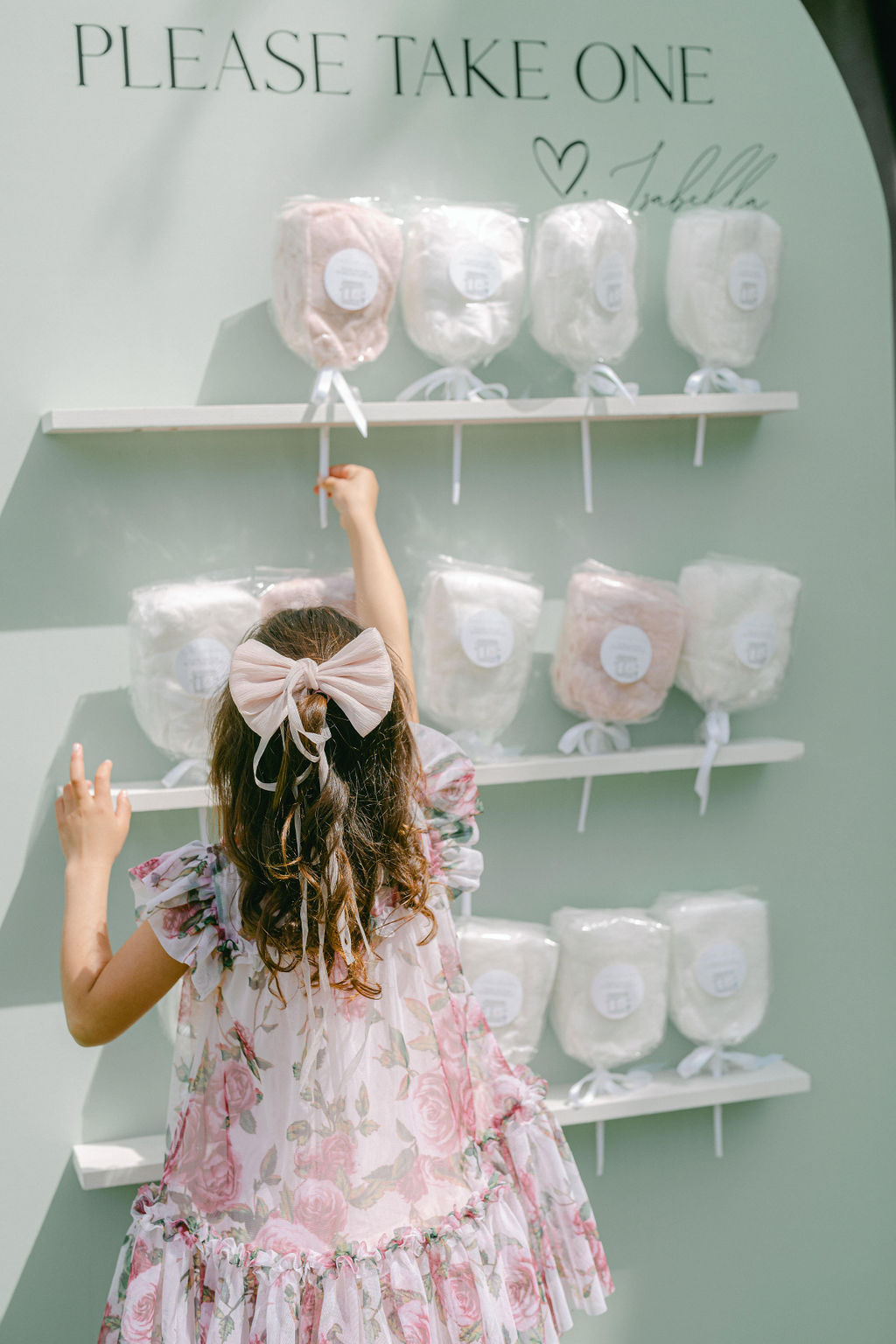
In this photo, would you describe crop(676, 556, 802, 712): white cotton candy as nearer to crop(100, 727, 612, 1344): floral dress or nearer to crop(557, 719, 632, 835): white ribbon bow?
crop(557, 719, 632, 835): white ribbon bow

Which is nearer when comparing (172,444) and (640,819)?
(172,444)

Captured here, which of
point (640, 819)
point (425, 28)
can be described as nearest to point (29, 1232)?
point (640, 819)

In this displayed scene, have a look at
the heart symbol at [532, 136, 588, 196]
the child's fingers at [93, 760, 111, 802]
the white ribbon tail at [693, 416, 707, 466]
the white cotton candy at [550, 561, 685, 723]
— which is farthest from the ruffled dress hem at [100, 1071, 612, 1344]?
the heart symbol at [532, 136, 588, 196]

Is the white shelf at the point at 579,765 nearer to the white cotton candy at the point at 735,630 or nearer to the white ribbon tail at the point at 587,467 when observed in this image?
the white cotton candy at the point at 735,630

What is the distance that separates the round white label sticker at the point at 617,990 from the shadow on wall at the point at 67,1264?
0.61 metres

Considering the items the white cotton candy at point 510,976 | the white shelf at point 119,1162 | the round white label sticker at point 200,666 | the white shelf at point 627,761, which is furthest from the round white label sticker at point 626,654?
the white shelf at point 119,1162

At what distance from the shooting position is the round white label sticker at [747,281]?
4.91 feet

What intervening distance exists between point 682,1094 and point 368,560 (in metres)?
0.81

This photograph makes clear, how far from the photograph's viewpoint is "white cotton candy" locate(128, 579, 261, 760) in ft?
4.39

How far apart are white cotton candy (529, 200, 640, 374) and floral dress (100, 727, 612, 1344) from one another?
0.59 metres

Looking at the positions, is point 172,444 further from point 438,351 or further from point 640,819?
point 640,819

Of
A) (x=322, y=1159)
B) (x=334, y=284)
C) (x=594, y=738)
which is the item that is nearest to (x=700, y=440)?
(x=594, y=738)

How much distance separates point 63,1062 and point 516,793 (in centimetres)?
64

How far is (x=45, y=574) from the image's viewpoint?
1.41 metres
